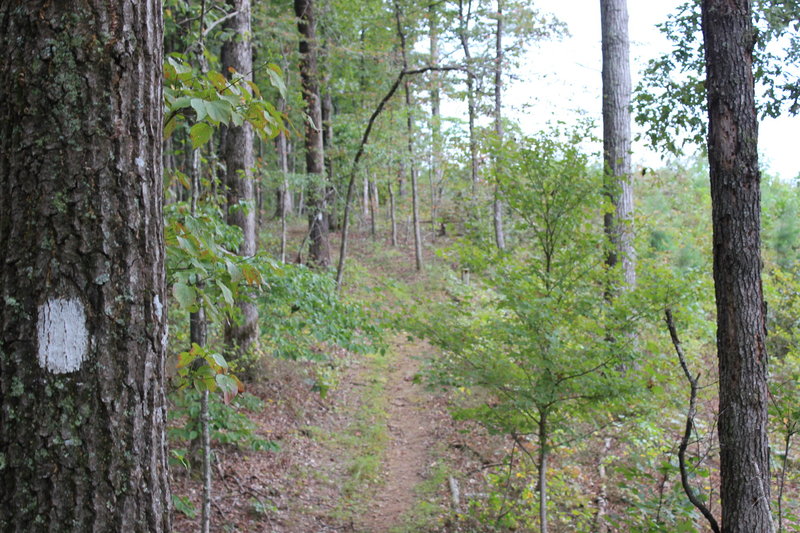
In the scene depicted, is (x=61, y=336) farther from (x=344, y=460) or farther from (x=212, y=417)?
(x=344, y=460)

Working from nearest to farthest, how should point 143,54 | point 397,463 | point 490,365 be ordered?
point 143,54 → point 490,365 → point 397,463

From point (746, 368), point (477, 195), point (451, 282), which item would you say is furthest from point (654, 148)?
point (477, 195)

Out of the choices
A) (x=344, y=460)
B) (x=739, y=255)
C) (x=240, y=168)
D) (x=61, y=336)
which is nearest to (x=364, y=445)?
(x=344, y=460)

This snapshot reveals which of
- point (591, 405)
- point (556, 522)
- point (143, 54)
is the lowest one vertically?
point (556, 522)

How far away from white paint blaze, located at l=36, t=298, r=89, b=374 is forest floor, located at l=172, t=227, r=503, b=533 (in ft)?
10.6

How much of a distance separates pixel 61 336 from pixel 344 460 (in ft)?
23.9

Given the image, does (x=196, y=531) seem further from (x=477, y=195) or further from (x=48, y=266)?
(x=477, y=195)

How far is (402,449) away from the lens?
29.8 feet

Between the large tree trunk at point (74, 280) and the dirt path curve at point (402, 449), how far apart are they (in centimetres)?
442

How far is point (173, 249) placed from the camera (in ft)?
7.97

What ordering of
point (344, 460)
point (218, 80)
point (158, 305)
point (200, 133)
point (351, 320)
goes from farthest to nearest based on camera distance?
point (344, 460), point (351, 320), point (218, 80), point (200, 133), point (158, 305)

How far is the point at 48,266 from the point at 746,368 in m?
4.71

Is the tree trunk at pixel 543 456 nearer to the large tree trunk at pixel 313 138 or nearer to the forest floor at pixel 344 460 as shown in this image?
the forest floor at pixel 344 460

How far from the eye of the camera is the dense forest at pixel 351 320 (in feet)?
5.70
